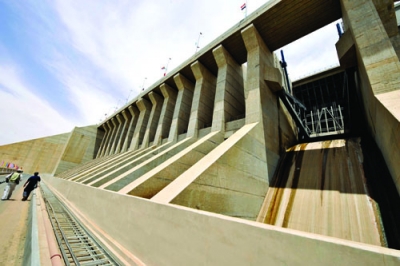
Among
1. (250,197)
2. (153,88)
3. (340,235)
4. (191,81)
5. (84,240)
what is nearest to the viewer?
(84,240)

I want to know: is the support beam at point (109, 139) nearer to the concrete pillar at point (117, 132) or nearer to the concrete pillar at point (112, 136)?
the concrete pillar at point (112, 136)

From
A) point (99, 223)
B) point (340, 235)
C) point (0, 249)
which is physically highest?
point (340, 235)

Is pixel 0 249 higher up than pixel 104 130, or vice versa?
pixel 104 130

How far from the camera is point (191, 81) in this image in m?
16.7

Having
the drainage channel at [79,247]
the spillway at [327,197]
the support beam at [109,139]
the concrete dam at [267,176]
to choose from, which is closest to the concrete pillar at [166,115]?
the concrete dam at [267,176]

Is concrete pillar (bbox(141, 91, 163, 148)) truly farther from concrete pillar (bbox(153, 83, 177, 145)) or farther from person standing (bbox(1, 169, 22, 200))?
person standing (bbox(1, 169, 22, 200))

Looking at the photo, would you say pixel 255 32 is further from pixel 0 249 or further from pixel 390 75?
pixel 0 249

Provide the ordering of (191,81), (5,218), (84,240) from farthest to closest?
(191,81), (5,218), (84,240)

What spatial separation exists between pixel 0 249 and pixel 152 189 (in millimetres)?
3554

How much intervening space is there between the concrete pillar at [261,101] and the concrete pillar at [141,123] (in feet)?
48.4

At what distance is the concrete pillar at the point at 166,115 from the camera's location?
1646 centimetres

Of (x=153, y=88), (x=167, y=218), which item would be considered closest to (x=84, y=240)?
(x=167, y=218)

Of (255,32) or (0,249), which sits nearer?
(0,249)

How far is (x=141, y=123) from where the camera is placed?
68.7 feet
